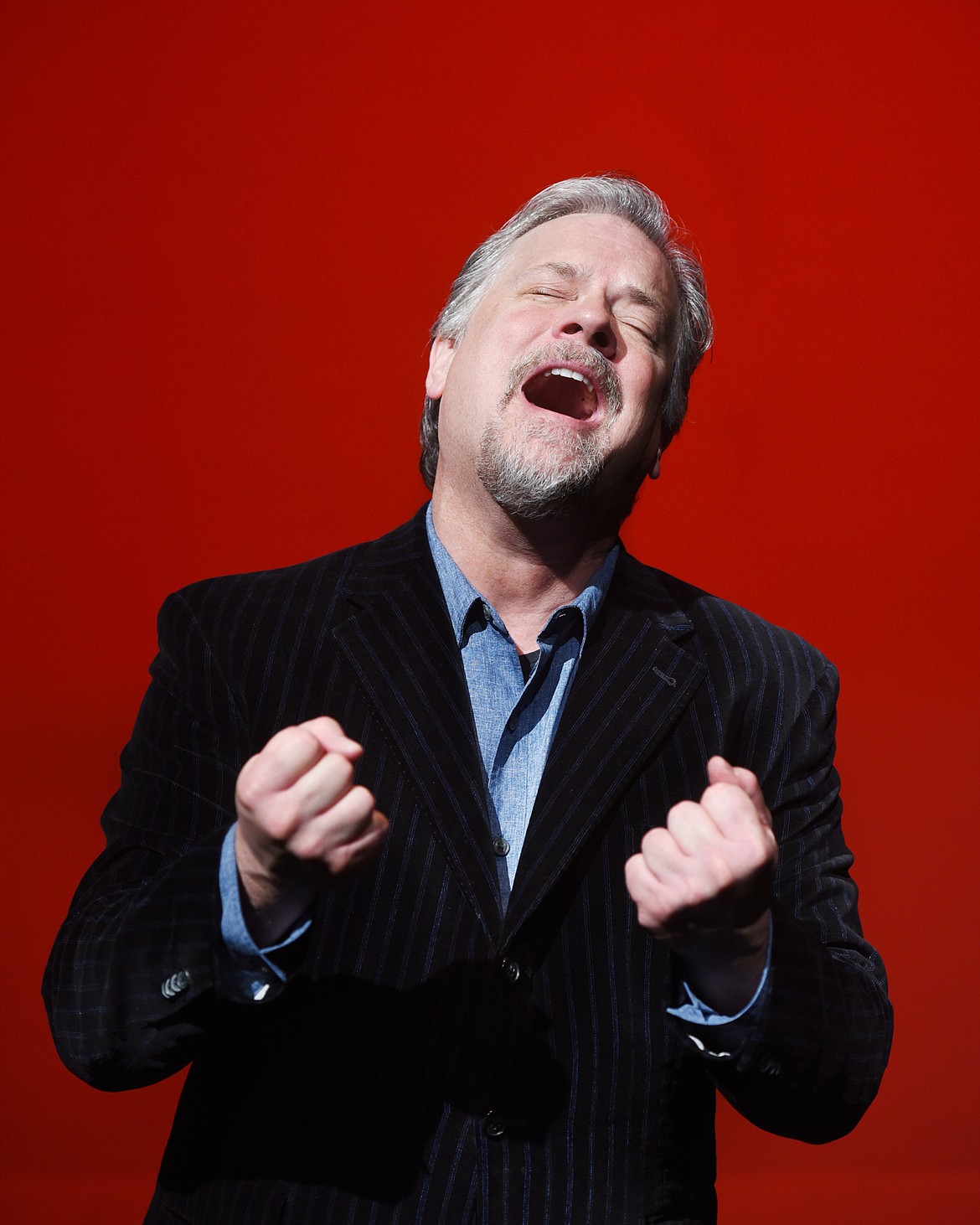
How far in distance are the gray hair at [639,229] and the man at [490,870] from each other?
0.16 metres

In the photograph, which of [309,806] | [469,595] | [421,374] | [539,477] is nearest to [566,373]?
[539,477]

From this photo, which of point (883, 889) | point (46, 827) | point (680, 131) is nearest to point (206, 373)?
point (46, 827)

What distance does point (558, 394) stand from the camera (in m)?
1.48

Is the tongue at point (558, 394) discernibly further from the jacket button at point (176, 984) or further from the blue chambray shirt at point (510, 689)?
the jacket button at point (176, 984)

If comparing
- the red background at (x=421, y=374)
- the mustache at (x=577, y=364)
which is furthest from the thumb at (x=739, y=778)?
the red background at (x=421, y=374)

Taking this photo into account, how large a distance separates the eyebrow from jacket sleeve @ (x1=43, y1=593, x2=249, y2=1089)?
604mm

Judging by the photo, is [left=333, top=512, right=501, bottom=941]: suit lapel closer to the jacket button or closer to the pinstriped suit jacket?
the pinstriped suit jacket

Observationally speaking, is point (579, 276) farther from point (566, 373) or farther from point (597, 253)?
point (566, 373)

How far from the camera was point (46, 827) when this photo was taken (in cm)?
209

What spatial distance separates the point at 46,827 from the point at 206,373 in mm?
852

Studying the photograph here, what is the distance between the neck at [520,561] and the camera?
135cm

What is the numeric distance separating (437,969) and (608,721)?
301 millimetres

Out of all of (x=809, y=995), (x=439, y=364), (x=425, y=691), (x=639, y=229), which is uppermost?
(x=639, y=229)

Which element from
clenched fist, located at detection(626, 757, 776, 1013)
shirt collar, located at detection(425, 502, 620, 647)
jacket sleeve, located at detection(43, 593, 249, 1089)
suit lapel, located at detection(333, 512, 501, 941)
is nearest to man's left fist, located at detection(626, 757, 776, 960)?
clenched fist, located at detection(626, 757, 776, 1013)
